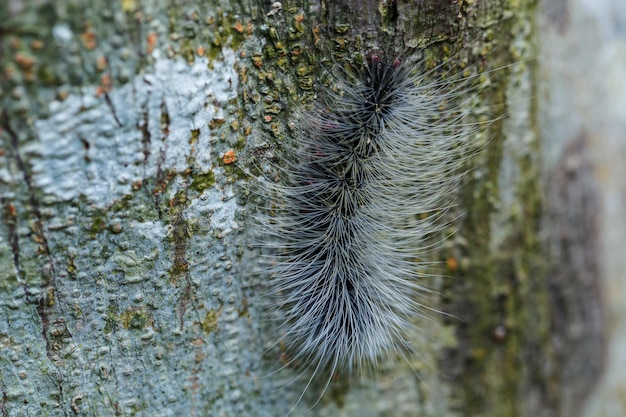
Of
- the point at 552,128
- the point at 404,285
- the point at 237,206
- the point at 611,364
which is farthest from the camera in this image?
the point at 611,364

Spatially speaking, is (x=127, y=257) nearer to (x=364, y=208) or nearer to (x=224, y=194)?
(x=224, y=194)

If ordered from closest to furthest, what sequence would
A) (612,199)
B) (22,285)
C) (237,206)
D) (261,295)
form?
(22,285) < (237,206) < (261,295) < (612,199)

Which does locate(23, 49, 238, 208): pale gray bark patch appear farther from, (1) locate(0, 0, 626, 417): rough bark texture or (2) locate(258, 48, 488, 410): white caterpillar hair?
(2) locate(258, 48, 488, 410): white caterpillar hair

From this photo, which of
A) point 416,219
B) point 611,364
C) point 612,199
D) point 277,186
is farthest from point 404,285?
point 611,364

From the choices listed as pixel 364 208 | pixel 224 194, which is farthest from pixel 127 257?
pixel 364 208

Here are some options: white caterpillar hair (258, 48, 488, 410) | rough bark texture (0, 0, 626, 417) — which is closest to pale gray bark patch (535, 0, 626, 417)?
rough bark texture (0, 0, 626, 417)

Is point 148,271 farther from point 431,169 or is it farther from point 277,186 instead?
point 431,169
